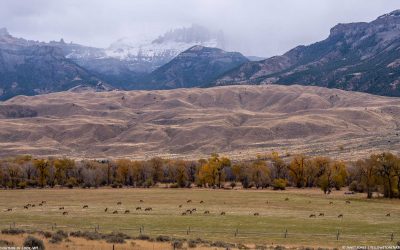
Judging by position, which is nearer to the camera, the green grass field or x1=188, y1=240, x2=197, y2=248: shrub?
x1=188, y1=240, x2=197, y2=248: shrub

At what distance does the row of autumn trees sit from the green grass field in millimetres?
31988

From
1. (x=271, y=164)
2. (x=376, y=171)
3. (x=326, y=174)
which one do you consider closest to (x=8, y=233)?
(x=376, y=171)

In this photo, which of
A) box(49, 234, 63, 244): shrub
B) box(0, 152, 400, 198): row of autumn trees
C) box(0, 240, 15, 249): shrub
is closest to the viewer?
box(0, 240, 15, 249): shrub

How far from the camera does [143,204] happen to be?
8194 centimetres

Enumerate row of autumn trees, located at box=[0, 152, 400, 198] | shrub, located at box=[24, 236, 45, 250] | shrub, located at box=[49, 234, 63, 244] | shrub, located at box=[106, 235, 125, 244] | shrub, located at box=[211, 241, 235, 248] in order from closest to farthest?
shrub, located at box=[24, 236, 45, 250] → shrub, located at box=[49, 234, 63, 244] → shrub, located at box=[211, 241, 235, 248] → shrub, located at box=[106, 235, 125, 244] → row of autumn trees, located at box=[0, 152, 400, 198]

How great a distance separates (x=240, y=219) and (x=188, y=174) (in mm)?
84593

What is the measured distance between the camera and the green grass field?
49366mm

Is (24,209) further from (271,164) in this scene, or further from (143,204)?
(271,164)

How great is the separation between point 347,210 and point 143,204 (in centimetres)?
3012

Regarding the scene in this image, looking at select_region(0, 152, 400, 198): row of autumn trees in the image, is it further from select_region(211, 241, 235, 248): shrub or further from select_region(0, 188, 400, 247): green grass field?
select_region(211, 241, 235, 248): shrub

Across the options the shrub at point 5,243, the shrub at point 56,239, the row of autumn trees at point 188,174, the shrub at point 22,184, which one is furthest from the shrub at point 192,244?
the shrub at point 22,184

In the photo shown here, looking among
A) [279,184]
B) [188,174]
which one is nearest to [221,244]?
[279,184]

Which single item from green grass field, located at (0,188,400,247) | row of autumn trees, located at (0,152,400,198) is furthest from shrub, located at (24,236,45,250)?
row of autumn trees, located at (0,152,400,198)

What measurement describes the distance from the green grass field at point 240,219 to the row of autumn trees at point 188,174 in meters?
32.0
